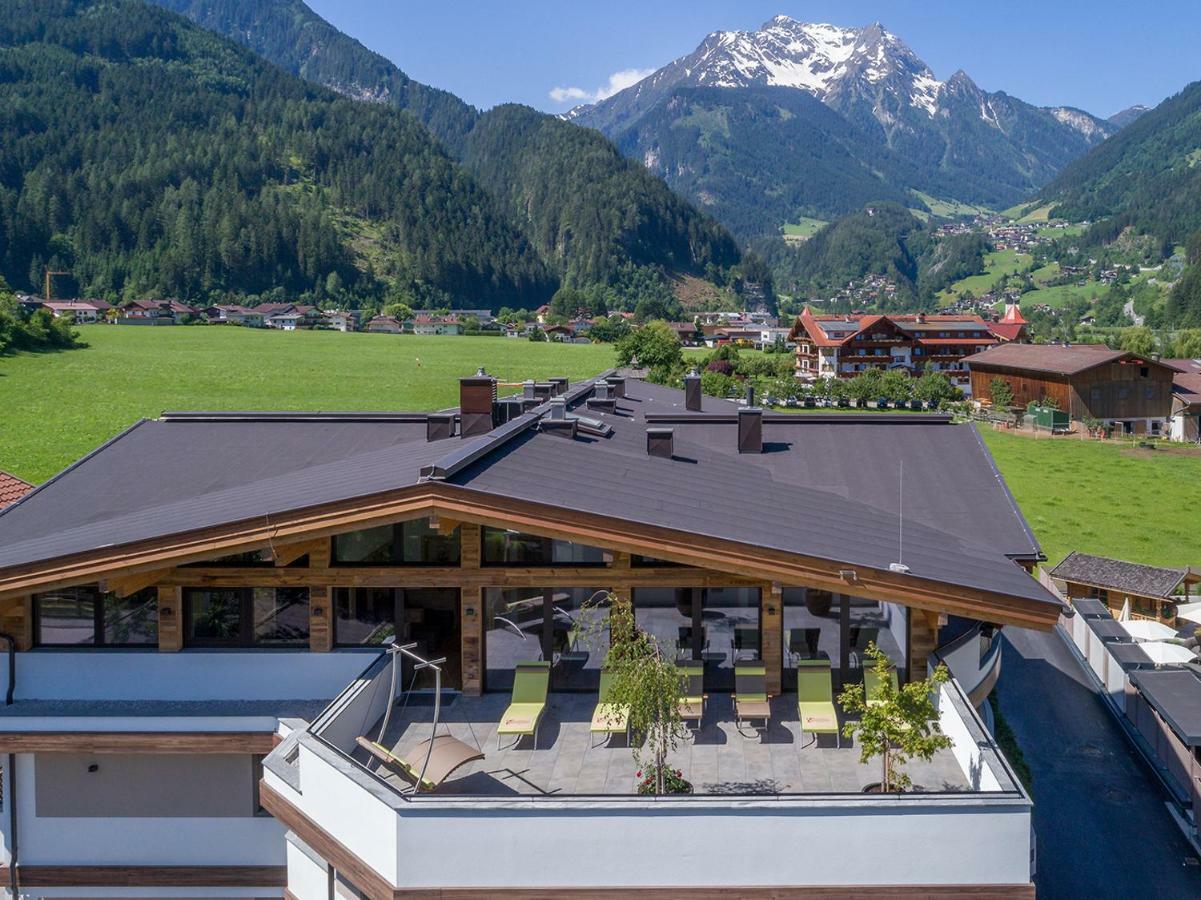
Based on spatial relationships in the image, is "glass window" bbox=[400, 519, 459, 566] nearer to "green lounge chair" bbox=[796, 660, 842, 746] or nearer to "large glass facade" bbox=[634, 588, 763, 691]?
"large glass facade" bbox=[634, 588, 763, 691]

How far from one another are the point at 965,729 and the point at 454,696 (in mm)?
6140

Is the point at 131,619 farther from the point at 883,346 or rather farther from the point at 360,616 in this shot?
the point at 883,346

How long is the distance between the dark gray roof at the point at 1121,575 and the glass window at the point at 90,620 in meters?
26.7

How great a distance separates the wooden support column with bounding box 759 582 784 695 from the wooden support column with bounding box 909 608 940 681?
158cm

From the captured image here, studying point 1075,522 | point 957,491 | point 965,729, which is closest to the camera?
point 965,729

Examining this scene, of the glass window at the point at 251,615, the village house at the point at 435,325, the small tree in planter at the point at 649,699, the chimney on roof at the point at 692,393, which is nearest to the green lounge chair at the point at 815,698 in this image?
the small tree in planter at the point at 649,699

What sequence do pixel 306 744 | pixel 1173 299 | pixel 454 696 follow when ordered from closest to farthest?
pixel 306 744, pixel 454 696, pixel 1173 299

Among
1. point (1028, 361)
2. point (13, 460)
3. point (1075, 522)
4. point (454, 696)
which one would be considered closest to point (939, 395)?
point (1028, 361)

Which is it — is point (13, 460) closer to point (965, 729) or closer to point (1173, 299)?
point (965, 729)

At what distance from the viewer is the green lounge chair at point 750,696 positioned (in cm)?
1235

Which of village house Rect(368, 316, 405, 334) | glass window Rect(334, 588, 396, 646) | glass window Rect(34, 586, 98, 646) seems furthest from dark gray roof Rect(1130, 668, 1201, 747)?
village house Rect(368, 316, 405, 334)

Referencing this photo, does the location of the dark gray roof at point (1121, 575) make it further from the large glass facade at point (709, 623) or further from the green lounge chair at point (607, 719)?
the green lounge chair at point (607, 719)

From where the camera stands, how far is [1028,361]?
8494cm

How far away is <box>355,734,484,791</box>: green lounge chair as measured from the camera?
34.8ft
